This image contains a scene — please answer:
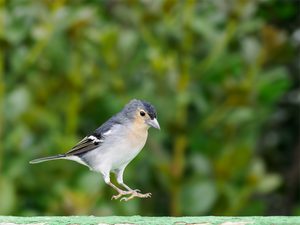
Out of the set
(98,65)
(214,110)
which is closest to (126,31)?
(98,65)

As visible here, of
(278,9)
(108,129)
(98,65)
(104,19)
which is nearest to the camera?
(108,129)

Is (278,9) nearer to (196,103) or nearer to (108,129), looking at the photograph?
(196,103)

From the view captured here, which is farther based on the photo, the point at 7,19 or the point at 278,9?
the point at 278,9

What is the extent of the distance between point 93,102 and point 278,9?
5.62ft

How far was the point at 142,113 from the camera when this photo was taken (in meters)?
3.62

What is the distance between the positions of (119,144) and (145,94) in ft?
6.88

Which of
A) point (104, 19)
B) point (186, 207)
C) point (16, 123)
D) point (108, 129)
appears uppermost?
point (104, 19)

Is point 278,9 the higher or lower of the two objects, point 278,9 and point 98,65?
the higher

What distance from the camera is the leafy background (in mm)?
5637

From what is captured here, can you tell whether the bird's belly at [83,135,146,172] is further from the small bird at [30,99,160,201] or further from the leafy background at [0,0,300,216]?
the leafy background at [0,0,300,216]

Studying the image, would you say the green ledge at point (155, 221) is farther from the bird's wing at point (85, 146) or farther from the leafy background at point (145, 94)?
the leafy background at point (145, 94)

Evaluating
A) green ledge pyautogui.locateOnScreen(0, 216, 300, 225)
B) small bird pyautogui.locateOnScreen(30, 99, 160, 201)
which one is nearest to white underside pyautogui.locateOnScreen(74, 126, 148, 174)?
small bird pyautogui.locateOnScreen(30, 99, 160, 201)

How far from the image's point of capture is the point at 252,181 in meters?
5.90

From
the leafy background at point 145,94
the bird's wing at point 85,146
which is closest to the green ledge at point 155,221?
the bird's wing at point 85,146
